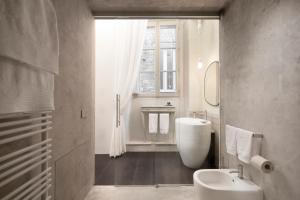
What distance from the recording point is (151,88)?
364 cm

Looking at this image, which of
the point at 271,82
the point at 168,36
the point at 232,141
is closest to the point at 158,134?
the point at 232,141

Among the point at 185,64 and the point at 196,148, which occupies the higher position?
the point at 185,64

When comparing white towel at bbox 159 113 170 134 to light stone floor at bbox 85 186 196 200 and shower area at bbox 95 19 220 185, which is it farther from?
light stone floor at bbox 85 186 196 200

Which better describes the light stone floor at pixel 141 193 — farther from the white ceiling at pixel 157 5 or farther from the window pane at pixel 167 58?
the white ceiling at pixel 157 5

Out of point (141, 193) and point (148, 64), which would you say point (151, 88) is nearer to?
point (148, 64)

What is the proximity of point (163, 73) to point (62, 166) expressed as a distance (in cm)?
252

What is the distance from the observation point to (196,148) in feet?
9.47

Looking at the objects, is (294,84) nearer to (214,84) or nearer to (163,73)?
(214,84)

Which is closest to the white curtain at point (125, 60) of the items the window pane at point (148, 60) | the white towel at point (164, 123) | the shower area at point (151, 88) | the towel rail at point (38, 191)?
the shower area at point (151, 88)

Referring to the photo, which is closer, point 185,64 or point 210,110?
point 210,110

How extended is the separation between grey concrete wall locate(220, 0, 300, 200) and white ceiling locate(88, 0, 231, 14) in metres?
0.28

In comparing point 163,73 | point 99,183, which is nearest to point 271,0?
point 163,73

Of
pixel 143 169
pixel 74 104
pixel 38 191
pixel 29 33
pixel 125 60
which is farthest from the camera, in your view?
pixel 125 60

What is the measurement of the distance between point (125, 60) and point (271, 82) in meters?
2.49
